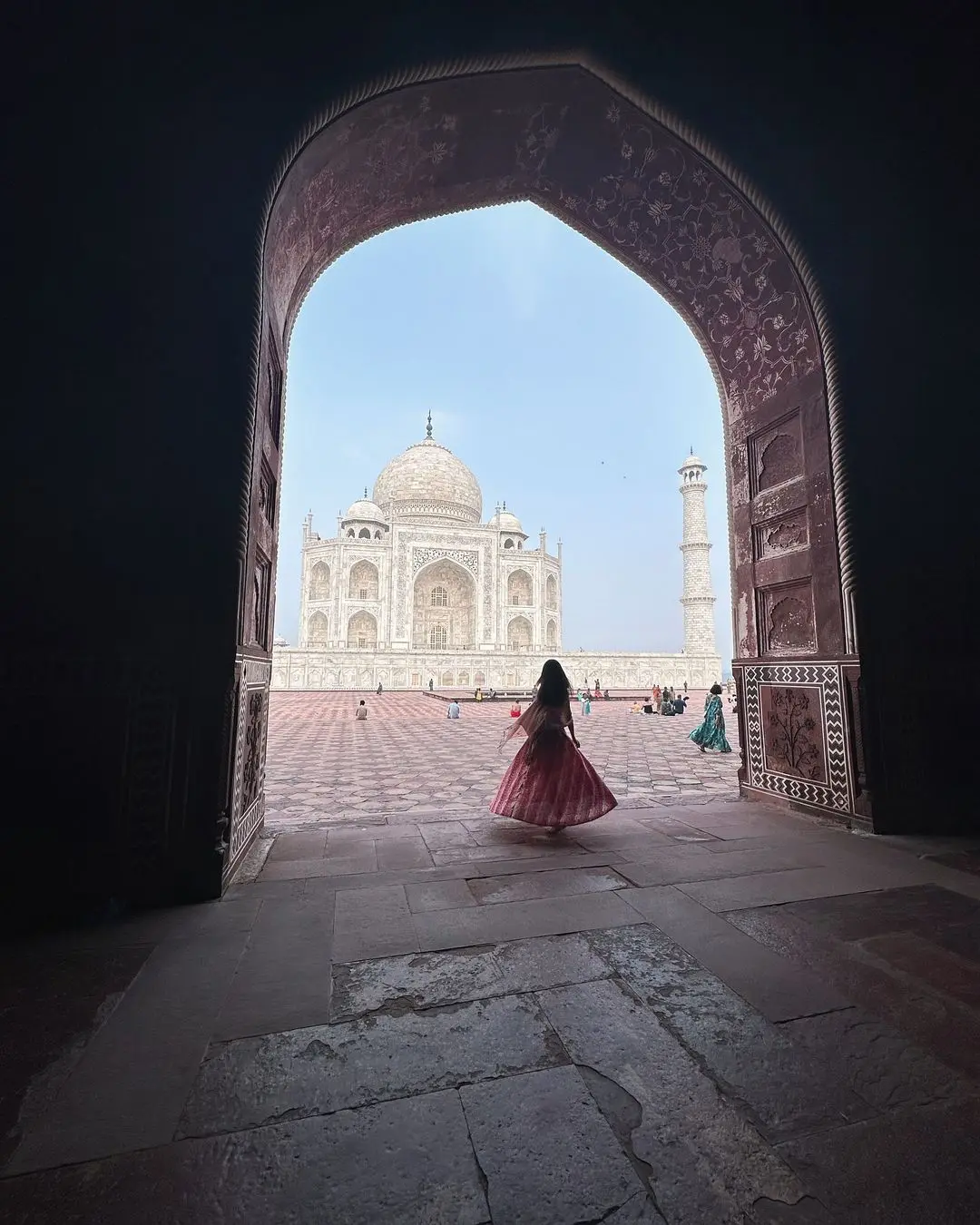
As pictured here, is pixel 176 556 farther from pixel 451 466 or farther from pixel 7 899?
pixel 451 466

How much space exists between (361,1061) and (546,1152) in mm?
452

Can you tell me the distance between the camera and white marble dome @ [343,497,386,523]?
104 ft

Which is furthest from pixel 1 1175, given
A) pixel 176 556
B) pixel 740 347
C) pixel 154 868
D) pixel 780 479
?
pixel 740 347

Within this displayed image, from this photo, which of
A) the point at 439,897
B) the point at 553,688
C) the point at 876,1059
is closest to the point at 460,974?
the point at 439,897

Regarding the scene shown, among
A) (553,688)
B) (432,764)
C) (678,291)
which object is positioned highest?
(678,291)

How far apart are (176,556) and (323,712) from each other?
39.8 feet

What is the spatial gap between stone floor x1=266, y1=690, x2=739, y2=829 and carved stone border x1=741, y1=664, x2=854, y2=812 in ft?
1.69

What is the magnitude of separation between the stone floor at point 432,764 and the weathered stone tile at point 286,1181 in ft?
7.93

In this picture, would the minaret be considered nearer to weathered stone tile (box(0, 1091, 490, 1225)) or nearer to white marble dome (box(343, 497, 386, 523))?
white marble dome (box(343, 497, 386, 523))

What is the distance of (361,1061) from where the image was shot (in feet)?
4.06

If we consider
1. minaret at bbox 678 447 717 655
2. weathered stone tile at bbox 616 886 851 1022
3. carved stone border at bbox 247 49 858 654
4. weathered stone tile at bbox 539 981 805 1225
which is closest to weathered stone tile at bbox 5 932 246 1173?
weathered stone tile at bbox 539 981 805 1225

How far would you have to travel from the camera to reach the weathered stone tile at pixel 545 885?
218 centimetres

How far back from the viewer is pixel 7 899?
2016 millimetres

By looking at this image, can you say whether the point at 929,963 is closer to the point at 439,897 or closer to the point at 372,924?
the point at 439,897
